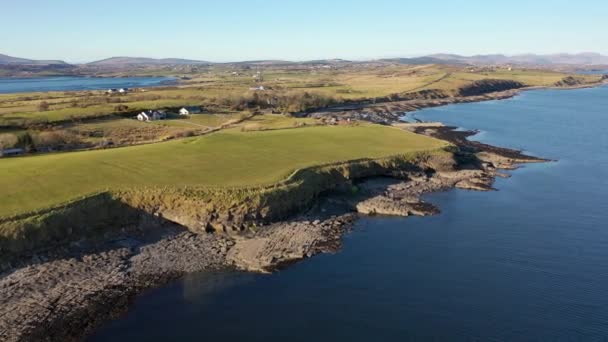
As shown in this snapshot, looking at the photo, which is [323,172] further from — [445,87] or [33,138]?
[445,87]

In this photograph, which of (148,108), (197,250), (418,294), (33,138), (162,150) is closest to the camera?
(418,294)

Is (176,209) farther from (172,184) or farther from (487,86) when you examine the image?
(487,86)

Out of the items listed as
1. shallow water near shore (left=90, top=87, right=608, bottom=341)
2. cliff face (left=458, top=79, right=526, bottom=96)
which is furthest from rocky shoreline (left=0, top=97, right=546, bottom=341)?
cliff face (left=458, top=79, right=526, bottom=96)

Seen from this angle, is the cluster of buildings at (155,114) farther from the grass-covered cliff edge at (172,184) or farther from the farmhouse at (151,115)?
the grass-covered cliff edge at (172,184)

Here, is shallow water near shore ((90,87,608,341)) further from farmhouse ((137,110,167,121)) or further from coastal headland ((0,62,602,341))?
farmhouse ((137,110,167,121))

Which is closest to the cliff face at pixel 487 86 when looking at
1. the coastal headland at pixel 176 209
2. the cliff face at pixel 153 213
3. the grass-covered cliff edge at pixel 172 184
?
the coastal headland at pixel 176 209

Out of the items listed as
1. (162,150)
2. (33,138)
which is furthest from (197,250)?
(33,138)
